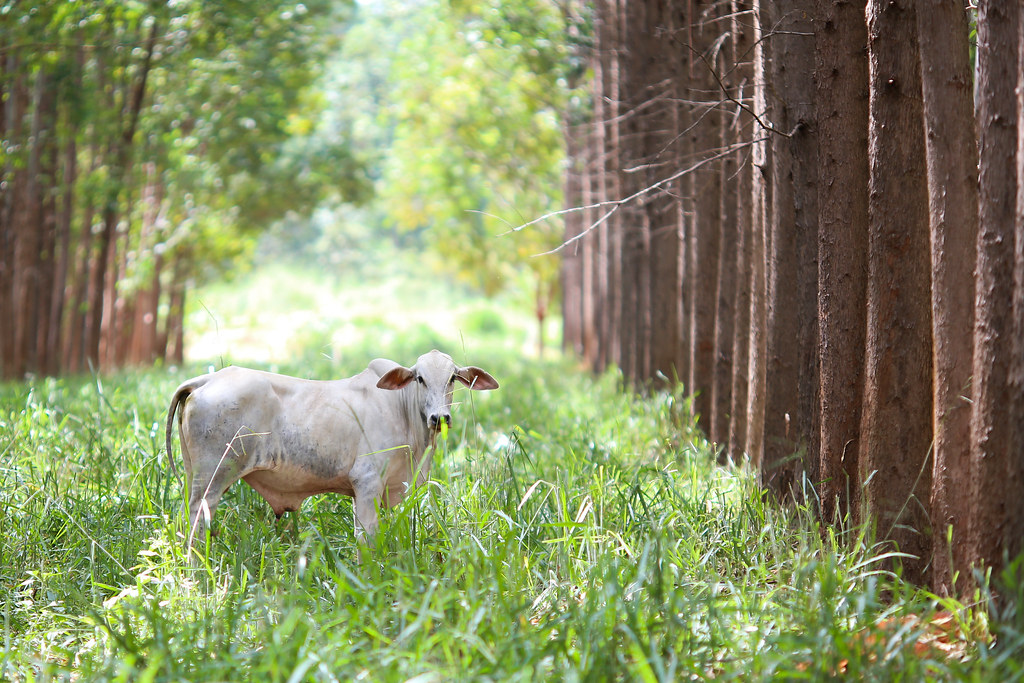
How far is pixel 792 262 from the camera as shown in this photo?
600 centimetres

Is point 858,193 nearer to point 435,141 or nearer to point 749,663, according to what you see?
point 749,663

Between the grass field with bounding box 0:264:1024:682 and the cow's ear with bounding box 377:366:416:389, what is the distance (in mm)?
651

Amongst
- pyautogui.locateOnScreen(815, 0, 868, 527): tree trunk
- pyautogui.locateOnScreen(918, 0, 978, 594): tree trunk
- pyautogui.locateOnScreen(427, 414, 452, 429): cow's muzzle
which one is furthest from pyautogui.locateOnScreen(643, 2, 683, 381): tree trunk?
pyautogui.locateOnScreen(918, 0, 978, 594): tree trunk

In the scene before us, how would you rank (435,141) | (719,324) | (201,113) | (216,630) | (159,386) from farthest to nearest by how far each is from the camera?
(435,141)
(201,113)
(159,386)
(719,324)
(216,630)

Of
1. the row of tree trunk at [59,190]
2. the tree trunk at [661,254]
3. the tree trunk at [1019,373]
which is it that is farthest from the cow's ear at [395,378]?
the row of tree trunk at [59,190]

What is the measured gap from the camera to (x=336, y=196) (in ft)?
103

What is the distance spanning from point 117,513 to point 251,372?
130 centimetres

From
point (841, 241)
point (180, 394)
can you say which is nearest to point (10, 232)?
point (180, 394)

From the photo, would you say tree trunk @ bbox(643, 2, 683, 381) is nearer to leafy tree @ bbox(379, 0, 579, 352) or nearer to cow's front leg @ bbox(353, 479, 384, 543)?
leafy tree @ bbox(379, 0, 579, 352)

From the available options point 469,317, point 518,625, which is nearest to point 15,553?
point 518,625

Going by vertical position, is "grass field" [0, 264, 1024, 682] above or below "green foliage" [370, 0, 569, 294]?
below

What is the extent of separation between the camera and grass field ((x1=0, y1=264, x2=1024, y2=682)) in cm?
354

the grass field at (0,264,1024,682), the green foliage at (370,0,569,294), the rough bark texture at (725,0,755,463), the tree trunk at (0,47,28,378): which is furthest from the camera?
the green foliage at (370,0,569,294)

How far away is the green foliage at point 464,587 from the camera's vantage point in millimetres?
3541
